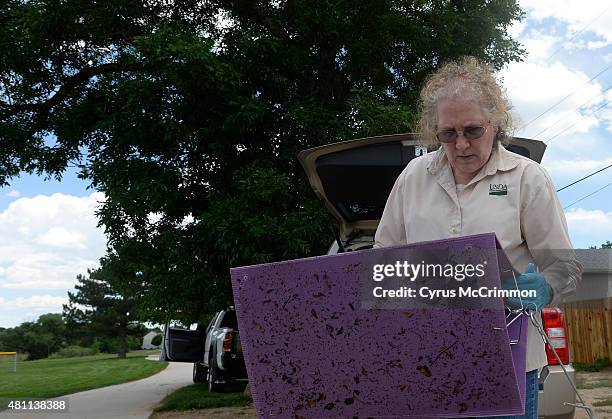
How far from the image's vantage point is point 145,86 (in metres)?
10.8

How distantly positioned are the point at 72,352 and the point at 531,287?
7012 cm

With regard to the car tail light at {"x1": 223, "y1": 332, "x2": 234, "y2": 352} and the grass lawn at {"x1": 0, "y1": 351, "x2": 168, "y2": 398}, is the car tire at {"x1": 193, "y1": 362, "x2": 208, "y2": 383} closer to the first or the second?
the grass lawn at {"x1": 0, "y1": 351, "x2": 168, "y2": 398}

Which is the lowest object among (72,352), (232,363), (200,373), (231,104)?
(72,352)

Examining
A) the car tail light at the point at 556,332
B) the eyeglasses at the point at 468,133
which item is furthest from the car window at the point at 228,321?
the eyeglasses at the point at 468,133

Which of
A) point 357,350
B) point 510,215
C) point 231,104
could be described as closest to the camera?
point 357,350

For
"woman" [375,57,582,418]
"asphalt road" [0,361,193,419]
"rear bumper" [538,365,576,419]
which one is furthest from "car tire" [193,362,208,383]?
"woman" [375,57,582,418]

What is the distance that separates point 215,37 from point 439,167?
10.8 meters

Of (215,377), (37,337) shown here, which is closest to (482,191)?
(215,377)

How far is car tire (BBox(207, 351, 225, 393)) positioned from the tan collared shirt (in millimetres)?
10395

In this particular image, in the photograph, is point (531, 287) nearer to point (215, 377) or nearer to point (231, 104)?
point (231, 104)

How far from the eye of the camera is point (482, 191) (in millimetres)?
2188

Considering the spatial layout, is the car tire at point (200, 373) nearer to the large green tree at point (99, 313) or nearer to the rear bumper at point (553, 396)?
the rear bumper at point (553, 396)

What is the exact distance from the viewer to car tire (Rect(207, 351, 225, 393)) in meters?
12.3

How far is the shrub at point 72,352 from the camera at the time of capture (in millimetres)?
65750
